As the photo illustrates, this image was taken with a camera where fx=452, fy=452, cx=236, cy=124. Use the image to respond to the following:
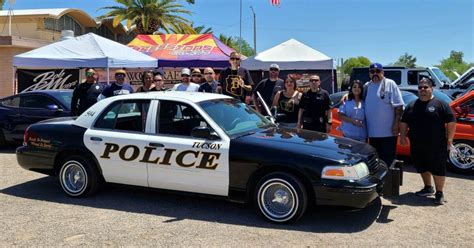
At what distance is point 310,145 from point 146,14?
30.6 metres

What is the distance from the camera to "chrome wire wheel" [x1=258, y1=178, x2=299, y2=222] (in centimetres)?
477

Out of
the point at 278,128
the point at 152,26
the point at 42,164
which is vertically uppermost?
the point at 152,26

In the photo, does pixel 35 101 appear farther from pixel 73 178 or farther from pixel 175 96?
pixel 175 96

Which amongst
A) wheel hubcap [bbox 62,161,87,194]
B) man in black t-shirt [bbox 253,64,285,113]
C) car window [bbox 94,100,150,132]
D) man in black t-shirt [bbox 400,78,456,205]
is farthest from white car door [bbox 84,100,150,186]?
man in black t-shirt [bbox 400,78,456,205]

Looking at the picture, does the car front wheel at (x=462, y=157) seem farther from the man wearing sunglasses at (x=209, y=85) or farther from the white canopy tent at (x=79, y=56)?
the white canopy tent at (x=79, y=56)

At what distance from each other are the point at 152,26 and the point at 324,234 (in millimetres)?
31460

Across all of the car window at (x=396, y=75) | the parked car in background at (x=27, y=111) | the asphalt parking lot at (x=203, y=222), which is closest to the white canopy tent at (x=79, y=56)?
the parked car in background at (x=27, y=111)

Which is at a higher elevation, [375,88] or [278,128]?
[375,88]

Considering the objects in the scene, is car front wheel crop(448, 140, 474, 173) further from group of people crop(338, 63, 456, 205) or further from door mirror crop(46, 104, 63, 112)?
door mirror crop(46, 104, 63, 112)

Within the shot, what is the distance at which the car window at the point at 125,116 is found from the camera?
557 cm

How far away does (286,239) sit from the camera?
4422 mm

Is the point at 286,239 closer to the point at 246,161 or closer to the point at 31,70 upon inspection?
the point at 246,161

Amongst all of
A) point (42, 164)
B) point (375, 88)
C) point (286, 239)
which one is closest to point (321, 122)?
point (375, 88)

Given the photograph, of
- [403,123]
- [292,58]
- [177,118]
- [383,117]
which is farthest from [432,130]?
[292,58]
